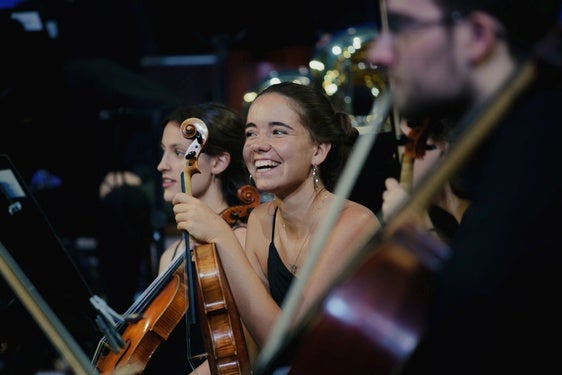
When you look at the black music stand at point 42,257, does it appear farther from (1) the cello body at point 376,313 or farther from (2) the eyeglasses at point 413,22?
(2) the eyeglasses at point 413,22

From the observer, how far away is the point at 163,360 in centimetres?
269

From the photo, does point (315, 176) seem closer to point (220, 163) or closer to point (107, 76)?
point (220, 163)

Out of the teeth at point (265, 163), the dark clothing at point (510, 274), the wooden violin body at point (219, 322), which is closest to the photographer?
the dark clothing at point (510, 274)

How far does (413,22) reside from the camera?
142 centimetres

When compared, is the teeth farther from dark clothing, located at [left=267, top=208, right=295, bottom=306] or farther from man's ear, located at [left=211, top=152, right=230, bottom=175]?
man's ear, located at [left=211, top=152, right=230, bottom=175]

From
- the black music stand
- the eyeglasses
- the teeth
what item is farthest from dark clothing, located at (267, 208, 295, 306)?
the eyeglasses

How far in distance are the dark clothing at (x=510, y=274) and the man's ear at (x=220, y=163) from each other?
1903 millimetres

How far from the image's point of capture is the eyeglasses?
4.63 ft

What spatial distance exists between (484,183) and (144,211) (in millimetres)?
3741

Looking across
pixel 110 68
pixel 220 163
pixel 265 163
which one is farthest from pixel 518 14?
pixel 110 68

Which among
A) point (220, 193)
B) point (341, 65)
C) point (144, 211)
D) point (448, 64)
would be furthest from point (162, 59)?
point (448, 64)

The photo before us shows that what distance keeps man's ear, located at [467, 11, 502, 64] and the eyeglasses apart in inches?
1.3

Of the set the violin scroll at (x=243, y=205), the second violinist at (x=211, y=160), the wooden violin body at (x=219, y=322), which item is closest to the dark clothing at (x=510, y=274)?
the wooden violin body at (x=219, y=322)

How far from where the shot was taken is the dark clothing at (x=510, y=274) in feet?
3.98
